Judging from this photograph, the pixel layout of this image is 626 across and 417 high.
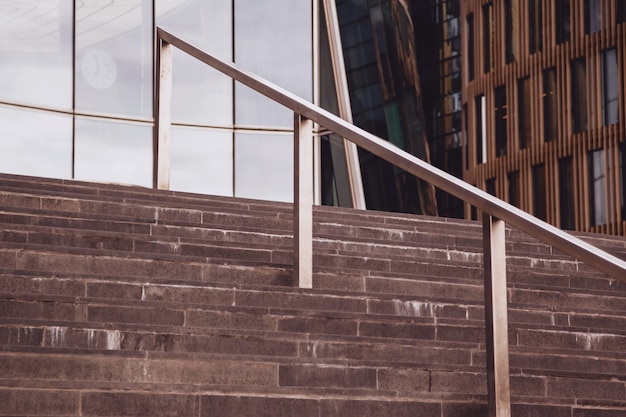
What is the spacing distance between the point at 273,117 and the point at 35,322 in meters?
17.4

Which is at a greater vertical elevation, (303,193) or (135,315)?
(303,193)

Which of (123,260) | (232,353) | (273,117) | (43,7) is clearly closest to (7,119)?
(43,7)

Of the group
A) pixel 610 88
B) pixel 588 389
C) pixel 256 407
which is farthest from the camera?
pixel 610 88

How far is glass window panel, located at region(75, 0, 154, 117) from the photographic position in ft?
71.4

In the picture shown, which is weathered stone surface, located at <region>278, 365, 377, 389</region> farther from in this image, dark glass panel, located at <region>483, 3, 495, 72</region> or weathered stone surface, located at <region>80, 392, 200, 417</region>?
dark glass panel, located at <region>483, 3, 495, 72</region>

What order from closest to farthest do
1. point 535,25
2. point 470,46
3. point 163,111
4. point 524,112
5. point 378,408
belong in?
point 378,408, point 163,111, point 535,25, point 524,112, point 470,46

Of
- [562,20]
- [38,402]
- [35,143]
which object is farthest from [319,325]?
[562,20]

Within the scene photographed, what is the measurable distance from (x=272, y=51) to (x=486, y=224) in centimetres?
1782

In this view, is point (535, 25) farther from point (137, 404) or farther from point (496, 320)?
point (137, 404)

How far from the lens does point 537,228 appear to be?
519cm

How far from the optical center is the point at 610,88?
37281 millimetres

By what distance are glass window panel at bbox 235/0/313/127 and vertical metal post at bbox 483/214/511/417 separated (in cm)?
1715

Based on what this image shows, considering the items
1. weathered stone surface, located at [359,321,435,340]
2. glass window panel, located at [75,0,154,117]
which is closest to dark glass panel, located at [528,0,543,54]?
glass window panel, located at [75,0,154,117]

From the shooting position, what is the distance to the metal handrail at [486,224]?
513cm
